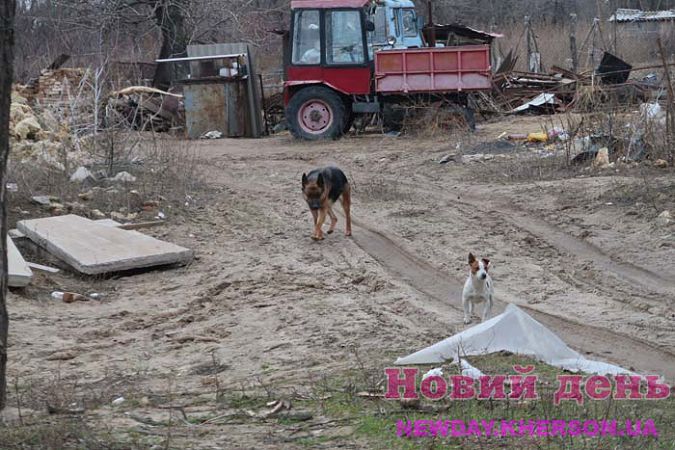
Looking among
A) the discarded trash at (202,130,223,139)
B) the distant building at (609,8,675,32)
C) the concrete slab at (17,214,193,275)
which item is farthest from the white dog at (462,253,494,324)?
the distant building at (609,8,675,32)

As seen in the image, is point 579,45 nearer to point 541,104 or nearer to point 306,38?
point 541,104

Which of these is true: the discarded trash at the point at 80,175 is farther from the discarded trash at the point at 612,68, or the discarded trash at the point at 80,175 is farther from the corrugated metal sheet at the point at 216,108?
the discarded trash at the point at 612,68

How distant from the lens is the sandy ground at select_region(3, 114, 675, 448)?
6.93 metres

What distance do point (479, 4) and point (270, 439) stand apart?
4129 centimetres

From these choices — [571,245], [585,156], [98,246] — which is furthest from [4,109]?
[585,156]

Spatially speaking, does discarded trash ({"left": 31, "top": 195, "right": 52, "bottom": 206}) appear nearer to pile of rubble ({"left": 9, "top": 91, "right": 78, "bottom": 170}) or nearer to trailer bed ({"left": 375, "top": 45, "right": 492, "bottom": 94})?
pile of rubble ({"left": 9, "top": 91, "right": 78, "bottom": 170})

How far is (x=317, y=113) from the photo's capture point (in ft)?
71.3

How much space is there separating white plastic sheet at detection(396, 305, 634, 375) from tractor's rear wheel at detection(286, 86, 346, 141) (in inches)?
600

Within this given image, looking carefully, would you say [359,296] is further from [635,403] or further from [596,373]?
[635,403]

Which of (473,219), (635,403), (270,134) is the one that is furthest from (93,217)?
(270,134)

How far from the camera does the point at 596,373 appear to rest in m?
6.11

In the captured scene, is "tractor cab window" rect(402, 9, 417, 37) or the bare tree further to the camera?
"tractor cab window" rect(402, 9, 417, 37)

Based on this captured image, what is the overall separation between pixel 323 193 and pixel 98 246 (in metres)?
2.55

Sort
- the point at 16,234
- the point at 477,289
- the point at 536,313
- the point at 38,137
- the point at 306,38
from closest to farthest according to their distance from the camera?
the point at 477,289 → the point at 536,313 → the point at 16,234 → the point at 38,137 → the point at 306,38
